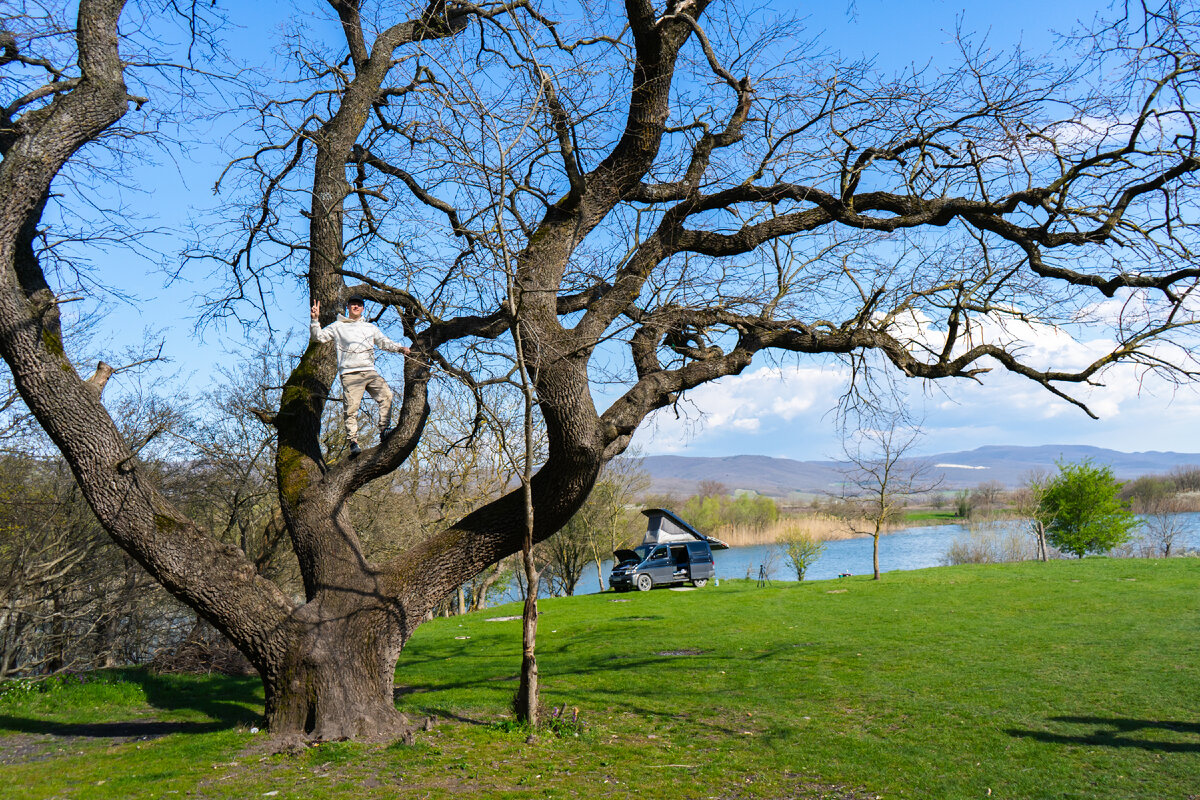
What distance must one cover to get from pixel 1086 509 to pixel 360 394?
27561mm

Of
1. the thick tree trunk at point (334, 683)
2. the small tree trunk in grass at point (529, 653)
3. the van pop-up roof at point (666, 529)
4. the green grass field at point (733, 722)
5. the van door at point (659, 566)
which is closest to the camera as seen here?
the green grass field at point (733, 722)

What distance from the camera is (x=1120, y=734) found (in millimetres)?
5695

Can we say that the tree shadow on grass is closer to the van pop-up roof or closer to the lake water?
the van pop-up roof

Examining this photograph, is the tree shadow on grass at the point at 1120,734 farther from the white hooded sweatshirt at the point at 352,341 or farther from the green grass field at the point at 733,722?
the white hooded sweatshirt at the point at 352,341

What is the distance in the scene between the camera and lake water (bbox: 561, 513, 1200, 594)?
3231 centimetres

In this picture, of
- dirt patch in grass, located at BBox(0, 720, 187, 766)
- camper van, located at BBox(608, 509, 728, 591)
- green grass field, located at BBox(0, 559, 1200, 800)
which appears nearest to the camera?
green grass field, located at BBox(0, 559, 1200, 800)

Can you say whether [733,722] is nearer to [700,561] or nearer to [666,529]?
[700,561]

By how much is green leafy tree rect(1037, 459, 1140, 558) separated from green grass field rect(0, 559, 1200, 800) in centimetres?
1443

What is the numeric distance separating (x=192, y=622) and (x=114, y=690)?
13.4 feet

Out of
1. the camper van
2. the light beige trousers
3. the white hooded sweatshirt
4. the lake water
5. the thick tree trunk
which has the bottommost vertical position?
the lake water

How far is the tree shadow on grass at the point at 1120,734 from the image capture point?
17.6ft

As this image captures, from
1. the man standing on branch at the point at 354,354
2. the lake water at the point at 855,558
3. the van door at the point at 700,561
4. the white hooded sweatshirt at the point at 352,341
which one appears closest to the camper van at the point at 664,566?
the van door at the point at 700,561

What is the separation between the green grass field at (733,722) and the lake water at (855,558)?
18.1 metres

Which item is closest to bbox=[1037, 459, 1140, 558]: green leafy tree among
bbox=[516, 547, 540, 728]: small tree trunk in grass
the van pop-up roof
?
the van pop-up roof
